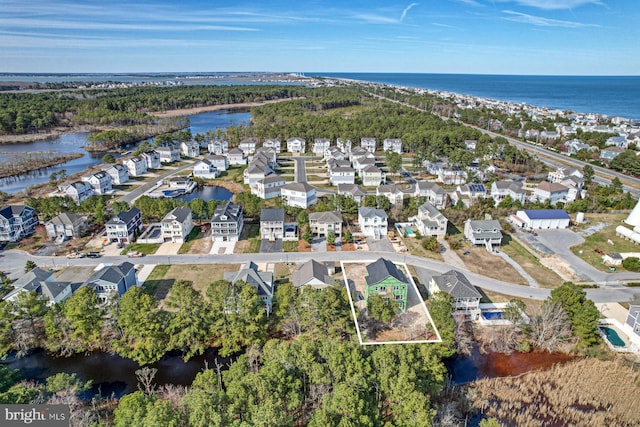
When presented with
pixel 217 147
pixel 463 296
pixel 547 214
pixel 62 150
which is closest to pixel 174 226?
pixel 463 296

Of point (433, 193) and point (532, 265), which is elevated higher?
point (433, 193)

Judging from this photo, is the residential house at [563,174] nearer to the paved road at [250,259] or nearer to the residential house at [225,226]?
the paved road at [250,259]

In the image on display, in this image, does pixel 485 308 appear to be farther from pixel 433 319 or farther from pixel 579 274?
pixel 579 274

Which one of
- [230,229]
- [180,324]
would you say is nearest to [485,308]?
[180,324]

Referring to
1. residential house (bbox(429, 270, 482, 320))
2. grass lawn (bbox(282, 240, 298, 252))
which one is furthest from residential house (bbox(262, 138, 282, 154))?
residential house (bbox(429, 270, 482, 320))

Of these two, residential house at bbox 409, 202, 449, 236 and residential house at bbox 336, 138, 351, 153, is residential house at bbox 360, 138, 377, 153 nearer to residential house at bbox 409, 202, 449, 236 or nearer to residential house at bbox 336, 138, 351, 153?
residential house at bbox 336, 138, 351, 153

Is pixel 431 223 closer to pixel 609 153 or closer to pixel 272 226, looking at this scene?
pixel 272 226

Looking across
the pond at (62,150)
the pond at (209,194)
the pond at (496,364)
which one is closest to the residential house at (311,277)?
the pond at (496,364)
